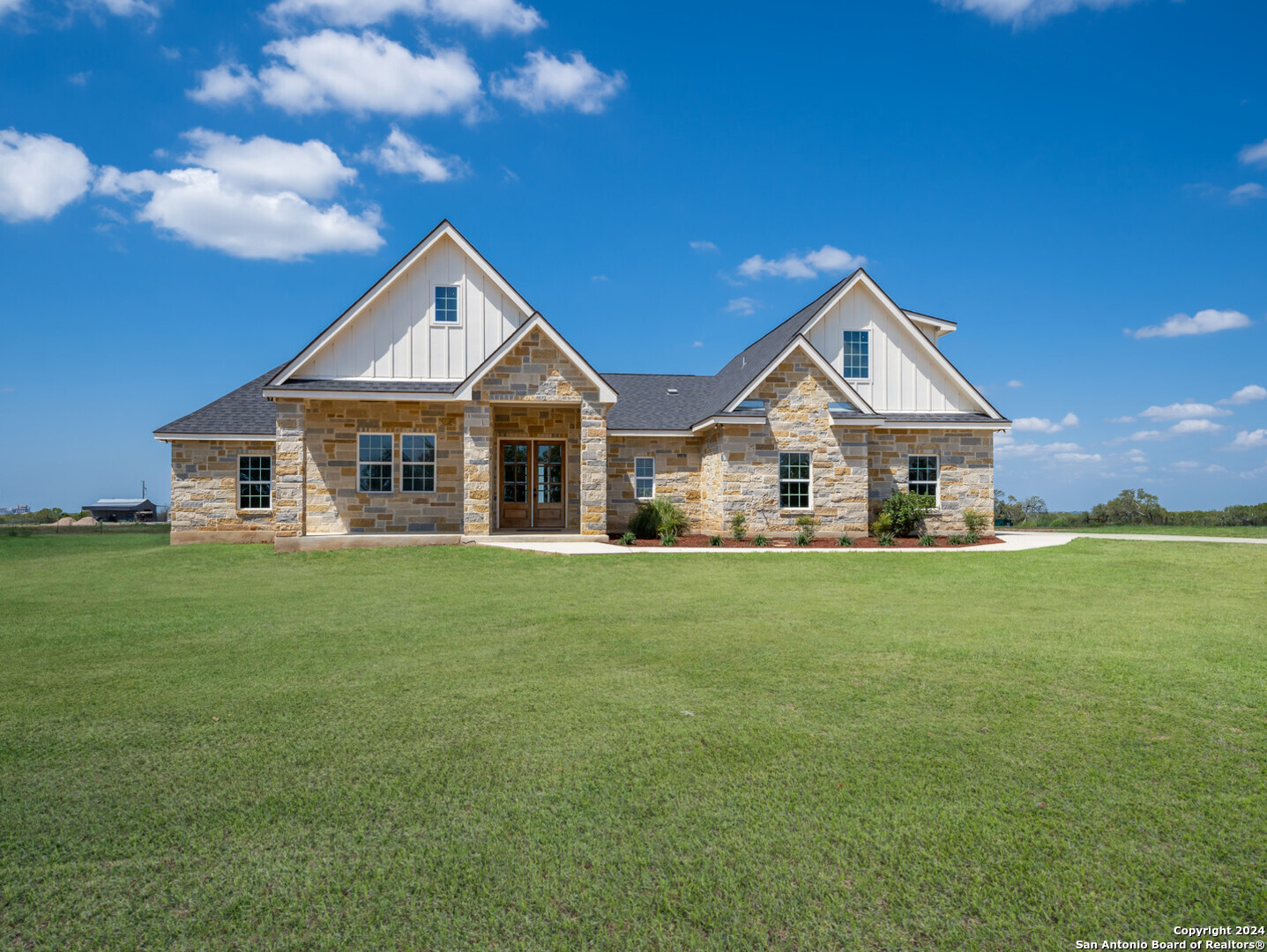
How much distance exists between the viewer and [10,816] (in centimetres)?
351

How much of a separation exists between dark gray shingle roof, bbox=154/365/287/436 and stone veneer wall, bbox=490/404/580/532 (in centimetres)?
605

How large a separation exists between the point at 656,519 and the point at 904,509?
7.10 m

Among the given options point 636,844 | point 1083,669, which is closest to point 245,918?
point 636,844

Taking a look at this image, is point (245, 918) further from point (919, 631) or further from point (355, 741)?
point (919, 631)

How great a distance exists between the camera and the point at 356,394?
17.8 meters

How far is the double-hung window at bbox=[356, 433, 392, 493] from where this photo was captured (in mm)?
18938

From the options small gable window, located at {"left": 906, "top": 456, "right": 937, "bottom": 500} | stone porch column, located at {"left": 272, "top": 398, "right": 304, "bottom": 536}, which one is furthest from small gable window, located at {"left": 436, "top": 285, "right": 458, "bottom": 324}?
small gable window, located at {"left": 906, "top": 456, "right": 937, "bottom": 500}

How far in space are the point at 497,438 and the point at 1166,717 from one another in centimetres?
1724

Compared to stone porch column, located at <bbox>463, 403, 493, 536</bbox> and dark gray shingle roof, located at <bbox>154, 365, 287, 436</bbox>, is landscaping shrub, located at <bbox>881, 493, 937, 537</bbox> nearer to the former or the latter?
stone porch column, located at <bbox>463, 403, 493, 536</bbox>

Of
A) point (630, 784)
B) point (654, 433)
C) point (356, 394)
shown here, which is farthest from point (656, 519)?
point (630, 784)

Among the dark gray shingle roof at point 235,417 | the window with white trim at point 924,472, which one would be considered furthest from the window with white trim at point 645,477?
the dark gray shingle roof at point 235,417

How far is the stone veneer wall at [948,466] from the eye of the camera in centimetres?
2083

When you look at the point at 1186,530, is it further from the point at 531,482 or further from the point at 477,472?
the point at 477,472

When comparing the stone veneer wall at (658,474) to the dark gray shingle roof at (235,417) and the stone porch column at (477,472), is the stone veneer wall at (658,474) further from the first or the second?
the dark gray shingle roof at (235,417)
